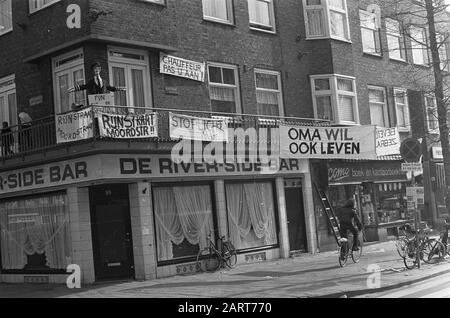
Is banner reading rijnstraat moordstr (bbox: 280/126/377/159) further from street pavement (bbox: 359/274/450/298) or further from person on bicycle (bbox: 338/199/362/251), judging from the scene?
street pavement (bbox: 359/274/450/298)

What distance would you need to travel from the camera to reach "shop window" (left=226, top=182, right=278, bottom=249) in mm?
Result: 17547

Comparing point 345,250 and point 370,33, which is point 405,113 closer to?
point 370,33

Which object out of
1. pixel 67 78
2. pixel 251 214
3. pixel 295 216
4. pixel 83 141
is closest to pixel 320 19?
pixel 295 216

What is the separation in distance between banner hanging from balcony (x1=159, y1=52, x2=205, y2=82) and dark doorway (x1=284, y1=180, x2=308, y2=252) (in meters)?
4.97

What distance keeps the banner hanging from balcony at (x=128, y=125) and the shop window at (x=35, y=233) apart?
2787mm

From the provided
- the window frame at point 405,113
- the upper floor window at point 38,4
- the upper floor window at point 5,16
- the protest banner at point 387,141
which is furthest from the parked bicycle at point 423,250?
the upper floor window at point 5,16

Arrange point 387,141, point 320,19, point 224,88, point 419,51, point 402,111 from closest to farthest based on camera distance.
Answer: point 224,88 < point 387,141 < point 320,19 < point 402,111 < point 419,51

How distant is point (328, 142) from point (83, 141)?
28.0 feet

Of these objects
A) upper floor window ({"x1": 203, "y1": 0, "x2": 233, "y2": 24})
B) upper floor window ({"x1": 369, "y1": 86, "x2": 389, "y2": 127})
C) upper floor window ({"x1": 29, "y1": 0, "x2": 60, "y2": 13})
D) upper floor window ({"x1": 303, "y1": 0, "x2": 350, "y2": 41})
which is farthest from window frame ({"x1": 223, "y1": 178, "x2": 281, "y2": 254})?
upper floor window ({"x1": 29, "y1": 0, "x2": 60, "y2": 13})

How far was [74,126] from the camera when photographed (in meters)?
14.2

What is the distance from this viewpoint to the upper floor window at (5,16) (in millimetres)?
17755
